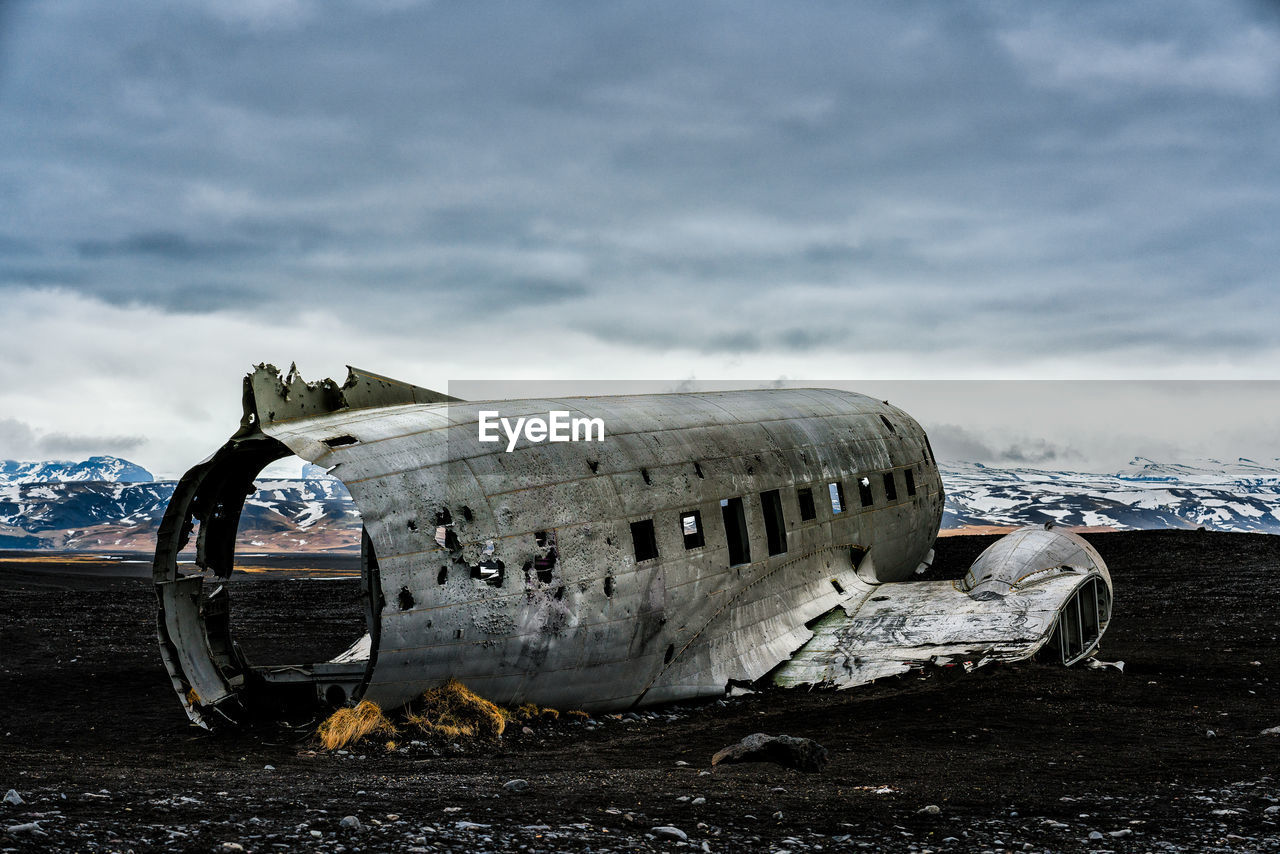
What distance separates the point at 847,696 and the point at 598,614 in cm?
476

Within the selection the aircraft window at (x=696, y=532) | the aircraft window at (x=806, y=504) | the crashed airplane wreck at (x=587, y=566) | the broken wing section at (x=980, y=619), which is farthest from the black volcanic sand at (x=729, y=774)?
the aircraft window at (x=806, y=504)

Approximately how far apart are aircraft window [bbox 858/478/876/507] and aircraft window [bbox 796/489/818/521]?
2.34 m

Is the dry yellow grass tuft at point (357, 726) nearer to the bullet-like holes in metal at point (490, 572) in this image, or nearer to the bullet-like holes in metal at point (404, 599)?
the bullet-like holes in metal at point (404, 599)

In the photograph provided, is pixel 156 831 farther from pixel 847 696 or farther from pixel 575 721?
pixel 847 696

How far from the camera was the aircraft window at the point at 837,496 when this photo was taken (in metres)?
19.5

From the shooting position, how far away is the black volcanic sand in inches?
304

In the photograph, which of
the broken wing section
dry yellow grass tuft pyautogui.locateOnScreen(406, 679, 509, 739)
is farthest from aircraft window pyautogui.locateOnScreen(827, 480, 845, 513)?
dry yellow grass tuft pyautogui.locateOnScreen(406, 679, 509, 739)

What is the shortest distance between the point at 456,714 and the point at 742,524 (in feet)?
20.7

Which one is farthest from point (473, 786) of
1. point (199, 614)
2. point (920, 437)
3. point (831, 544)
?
point (920, 437)

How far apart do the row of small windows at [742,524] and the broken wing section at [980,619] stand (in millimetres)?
1964

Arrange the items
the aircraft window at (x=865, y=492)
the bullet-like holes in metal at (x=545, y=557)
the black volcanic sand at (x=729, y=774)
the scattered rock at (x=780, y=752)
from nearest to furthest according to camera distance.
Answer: the black volcanic sand at (x=729, y=774) → the scattered rock at (x=780, y=752) → the bullet-like holes in metal at (x=545, y=557) → the aircraft window at (x=865, y=492)

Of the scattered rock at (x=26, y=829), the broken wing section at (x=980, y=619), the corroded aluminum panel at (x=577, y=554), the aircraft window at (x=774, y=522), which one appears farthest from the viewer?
the aircraft window at (x=774, y=522)

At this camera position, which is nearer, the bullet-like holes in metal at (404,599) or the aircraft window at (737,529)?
the bullet-like holes in metal at (404,599)

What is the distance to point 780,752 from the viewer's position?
36.3ft
